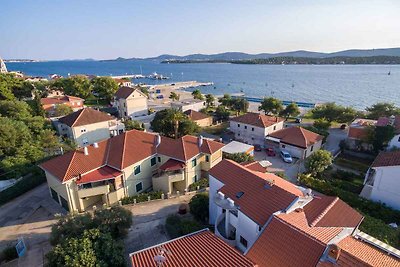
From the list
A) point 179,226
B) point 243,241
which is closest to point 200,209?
point 179,226

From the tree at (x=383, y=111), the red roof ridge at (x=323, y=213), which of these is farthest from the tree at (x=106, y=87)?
the red roof ridge at (x=323, y=213)

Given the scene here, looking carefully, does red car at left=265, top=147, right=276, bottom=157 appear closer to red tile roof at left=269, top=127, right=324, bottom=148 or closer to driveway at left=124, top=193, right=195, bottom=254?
red tile roof at left=269, top=127, right=324, bottom=148

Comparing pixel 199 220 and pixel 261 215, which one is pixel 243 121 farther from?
pixel 261 215

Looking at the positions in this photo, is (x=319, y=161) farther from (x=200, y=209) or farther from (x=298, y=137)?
(x=200, y=209)

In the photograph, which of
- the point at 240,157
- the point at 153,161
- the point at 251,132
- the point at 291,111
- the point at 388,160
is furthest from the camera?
the point at 291,111

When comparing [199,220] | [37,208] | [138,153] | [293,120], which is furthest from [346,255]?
[293,120]

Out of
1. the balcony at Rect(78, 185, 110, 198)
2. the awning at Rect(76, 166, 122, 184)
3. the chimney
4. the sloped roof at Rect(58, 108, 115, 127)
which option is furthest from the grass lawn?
the chimney
